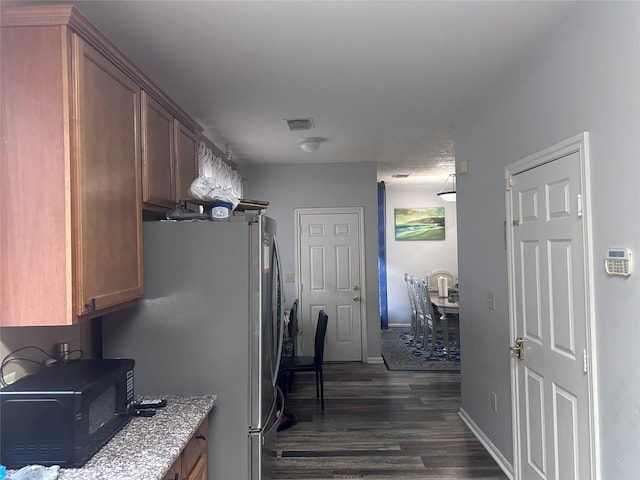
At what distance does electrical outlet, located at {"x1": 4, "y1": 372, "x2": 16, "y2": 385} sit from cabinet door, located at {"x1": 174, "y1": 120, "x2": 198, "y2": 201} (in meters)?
1.18

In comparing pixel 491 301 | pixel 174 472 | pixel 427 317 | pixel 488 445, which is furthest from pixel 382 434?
pixel 427 317

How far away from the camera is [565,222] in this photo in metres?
Answer: 1.90

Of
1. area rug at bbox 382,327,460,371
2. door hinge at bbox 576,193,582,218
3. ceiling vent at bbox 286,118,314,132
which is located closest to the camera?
door hinge at bbox 576,193,582,218

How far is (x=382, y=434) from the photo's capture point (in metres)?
3.25

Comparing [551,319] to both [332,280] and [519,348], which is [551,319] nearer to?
[519,348]

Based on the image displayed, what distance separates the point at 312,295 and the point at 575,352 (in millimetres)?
3710

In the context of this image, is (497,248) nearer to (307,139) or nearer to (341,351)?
(307,139)

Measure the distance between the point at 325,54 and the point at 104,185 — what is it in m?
1.37

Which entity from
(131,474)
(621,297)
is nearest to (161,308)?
(131,474)

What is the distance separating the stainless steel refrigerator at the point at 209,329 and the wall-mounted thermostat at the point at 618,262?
4.94ft

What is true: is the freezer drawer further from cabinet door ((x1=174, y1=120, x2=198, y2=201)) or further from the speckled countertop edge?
cabinet door ((x1=174, y1=120, x2=198, y2=201))

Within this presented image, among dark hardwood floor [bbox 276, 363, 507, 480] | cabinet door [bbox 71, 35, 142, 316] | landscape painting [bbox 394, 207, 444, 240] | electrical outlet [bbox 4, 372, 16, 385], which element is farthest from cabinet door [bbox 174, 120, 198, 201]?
landscape painting [bbox 394, 207, 444, 240]

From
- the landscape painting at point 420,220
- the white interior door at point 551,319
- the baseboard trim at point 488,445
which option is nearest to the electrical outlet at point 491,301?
the white interior door at point 551,319

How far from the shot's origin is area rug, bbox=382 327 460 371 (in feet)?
16.3
